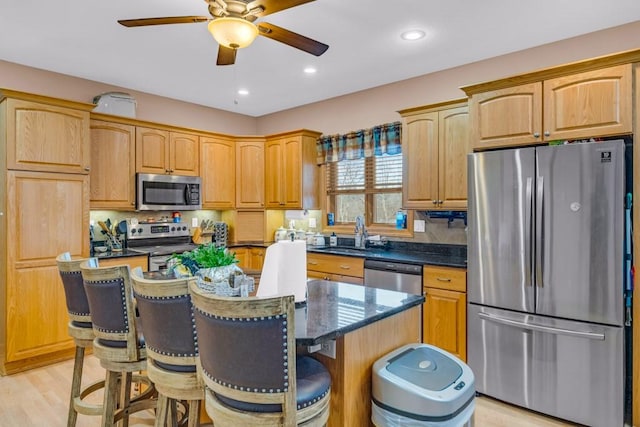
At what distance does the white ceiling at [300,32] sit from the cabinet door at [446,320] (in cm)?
209

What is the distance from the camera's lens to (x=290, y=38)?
230cm

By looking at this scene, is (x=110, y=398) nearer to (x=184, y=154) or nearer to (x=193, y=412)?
(x=193, y=412)

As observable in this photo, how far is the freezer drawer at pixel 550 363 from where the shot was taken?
2.44 m

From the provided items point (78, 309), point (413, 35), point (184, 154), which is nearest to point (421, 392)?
point (78, 309)

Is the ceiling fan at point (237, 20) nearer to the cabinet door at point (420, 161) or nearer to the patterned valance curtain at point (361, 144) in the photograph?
the cabinet door at point (420, 161)

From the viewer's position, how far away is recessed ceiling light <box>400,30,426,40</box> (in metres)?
3.05

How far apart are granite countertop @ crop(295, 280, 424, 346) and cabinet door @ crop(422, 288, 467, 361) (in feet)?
3.79

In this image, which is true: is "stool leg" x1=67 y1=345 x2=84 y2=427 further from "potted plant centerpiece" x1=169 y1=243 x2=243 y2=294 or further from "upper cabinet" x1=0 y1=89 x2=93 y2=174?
"upper cabinet" x1=0 y1=89 x2=93 y2=174

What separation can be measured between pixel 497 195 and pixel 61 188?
372 cm

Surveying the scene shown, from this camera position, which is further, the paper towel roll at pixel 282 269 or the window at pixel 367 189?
the window at pixel 367 189

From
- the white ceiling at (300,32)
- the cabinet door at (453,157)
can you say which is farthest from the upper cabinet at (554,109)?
the white ceiling at (300,32)

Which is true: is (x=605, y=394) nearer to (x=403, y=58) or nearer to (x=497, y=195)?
(x=497, y=195)

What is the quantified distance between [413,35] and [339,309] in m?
2.33

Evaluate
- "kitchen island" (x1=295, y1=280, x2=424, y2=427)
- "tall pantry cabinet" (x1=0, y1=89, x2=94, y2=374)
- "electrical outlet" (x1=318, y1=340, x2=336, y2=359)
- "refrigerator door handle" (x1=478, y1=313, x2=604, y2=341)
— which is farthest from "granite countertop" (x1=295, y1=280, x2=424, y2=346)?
"tall pantry cabinet" (x1=0, y1=89, x2=94, y2=374)
